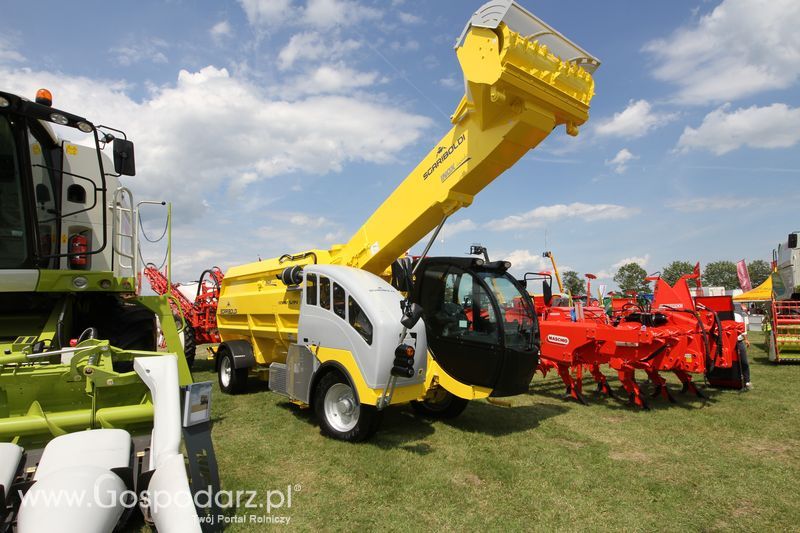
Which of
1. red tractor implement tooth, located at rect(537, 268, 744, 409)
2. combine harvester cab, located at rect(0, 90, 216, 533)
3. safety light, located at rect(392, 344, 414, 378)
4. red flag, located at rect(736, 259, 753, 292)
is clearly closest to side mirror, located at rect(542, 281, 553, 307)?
red tractor implement tooth, located at rect(537, 268, 744, 409)

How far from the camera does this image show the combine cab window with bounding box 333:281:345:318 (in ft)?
18.4

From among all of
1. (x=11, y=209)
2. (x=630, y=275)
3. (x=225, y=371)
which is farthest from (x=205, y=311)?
(x=630, y=275)

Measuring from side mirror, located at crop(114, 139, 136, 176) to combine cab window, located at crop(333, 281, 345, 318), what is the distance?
2.49 meters

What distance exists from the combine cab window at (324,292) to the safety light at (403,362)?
1370 millimetres

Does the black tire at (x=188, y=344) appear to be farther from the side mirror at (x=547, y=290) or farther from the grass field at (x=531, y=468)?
the side mirror at (x=547, y=290)

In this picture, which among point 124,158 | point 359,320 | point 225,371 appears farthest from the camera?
point 225,371

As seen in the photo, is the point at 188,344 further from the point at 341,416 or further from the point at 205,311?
the point at 341,416

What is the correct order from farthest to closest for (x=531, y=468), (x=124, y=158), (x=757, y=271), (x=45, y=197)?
1. (x=757, y=271)
2. (x=531, y=468)
3. (x=45, y=197)
4. (x=124, y=158)

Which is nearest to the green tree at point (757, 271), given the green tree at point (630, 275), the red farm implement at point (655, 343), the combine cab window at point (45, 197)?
the green tree at point (630, 275)

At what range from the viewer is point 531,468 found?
472 centimetres

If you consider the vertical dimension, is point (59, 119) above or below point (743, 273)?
above

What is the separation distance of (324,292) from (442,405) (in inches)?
89.5

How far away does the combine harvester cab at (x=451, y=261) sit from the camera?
455cm

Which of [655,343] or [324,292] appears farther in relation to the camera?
[655,343]
